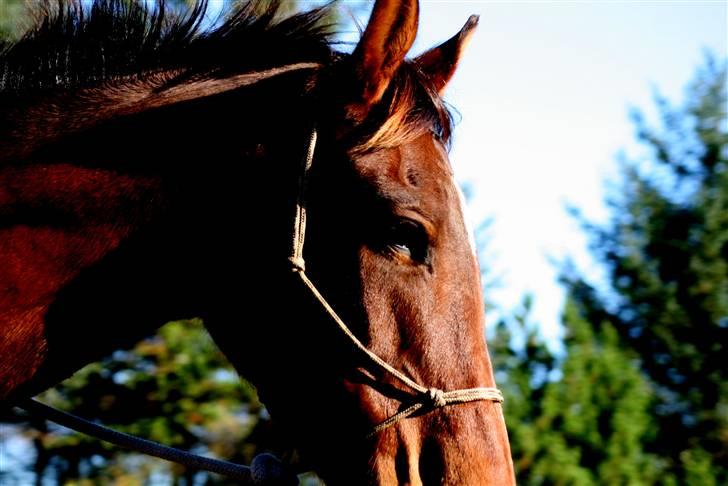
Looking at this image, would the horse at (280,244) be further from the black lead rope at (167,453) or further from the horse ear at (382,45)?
the black lead rope at (167,453)

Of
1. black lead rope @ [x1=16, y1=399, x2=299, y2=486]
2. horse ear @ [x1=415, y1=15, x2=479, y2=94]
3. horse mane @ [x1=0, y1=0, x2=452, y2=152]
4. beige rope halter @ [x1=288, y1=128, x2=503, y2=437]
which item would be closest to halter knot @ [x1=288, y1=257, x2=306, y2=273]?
beige rope halter @ [x1=288, y1=128, x2=503, y2=437]

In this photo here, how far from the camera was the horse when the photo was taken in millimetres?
2602

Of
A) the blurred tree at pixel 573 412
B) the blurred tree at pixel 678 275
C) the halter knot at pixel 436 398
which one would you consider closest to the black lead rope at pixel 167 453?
the halter knot at pixel 436 398

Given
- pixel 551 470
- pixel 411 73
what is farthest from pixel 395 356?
pixel 551 470

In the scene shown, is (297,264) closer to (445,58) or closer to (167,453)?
(167,453)

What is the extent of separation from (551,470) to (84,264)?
7293 millimetres

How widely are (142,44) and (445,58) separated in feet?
3.58

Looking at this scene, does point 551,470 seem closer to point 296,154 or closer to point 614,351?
point 614,351

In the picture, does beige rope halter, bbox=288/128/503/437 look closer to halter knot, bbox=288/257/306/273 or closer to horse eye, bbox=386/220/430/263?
halter knot, bbox=288/257/306/273

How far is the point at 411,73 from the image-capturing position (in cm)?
291

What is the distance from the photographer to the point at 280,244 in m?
2.70

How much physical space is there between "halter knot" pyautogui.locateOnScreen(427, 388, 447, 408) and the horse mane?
2.54ft

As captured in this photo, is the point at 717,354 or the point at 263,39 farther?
the point at 717,354

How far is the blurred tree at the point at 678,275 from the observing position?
17.0 metres
